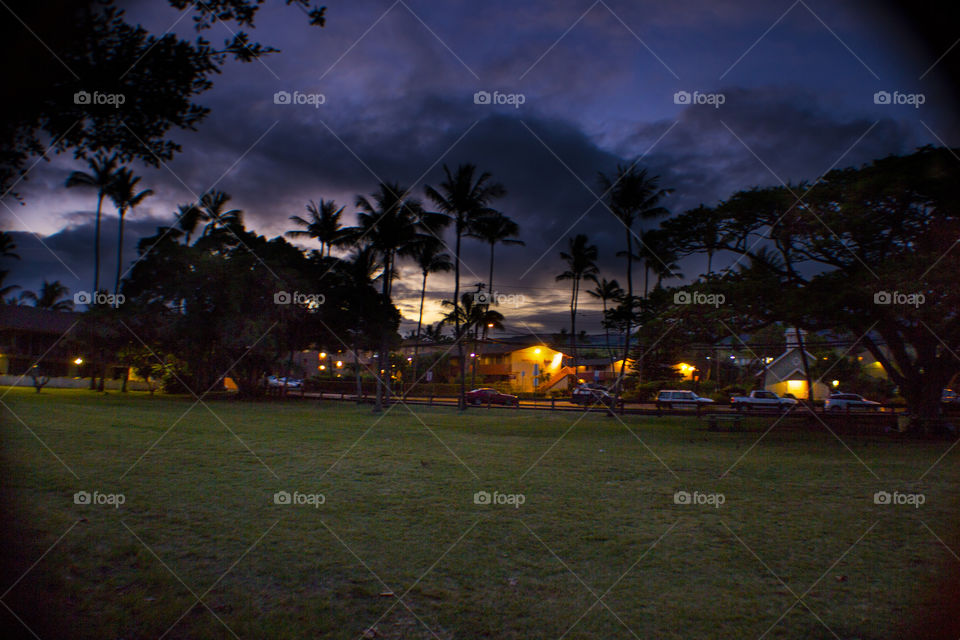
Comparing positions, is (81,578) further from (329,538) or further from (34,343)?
(34,343)

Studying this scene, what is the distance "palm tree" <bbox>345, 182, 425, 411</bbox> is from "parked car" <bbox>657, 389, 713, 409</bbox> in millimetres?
15034

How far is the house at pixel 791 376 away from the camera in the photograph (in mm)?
48625

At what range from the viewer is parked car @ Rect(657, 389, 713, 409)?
94.1 ft

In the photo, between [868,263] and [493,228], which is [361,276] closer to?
[493,228]

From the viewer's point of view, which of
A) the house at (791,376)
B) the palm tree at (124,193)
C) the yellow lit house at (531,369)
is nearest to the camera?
the palm tree at (124,193)

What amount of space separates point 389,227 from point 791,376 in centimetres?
4268

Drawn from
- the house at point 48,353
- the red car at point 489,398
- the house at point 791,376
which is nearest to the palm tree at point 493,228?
the red car at point 489,398

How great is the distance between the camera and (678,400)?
99.6 feet

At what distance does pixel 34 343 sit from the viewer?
35438 mm

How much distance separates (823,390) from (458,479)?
5420 centimetres

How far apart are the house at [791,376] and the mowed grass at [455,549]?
4464cm

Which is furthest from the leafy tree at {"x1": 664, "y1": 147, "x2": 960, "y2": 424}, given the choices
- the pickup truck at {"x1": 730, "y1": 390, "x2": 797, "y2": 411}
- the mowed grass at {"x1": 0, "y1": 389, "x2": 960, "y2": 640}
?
the pickup truck at {"x1": 730, "y1": 390, "x2": 797, "y2": 411}

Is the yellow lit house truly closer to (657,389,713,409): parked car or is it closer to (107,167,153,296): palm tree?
(657,389,713,409): parked car

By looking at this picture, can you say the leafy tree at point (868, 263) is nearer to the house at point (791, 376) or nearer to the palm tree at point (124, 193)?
the palm tree at point (124, 193)
